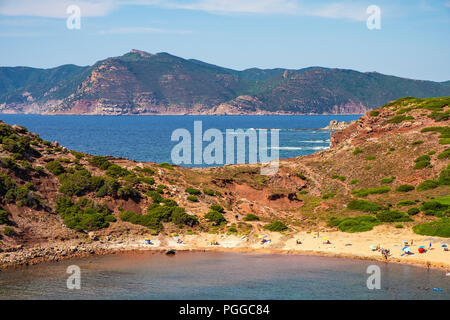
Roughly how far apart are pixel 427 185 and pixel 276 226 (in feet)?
75.4

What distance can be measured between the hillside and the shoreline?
38.5 inches

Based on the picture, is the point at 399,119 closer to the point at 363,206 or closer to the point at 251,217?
the point at 363,206

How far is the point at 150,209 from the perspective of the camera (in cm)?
5744

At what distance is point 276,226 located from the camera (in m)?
55.3

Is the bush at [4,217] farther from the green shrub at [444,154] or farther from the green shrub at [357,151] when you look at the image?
the green shrub at [444,154]

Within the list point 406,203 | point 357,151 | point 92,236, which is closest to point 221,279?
point 92,236

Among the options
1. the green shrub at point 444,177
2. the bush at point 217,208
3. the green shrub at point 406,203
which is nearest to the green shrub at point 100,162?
the bush at point 217,208

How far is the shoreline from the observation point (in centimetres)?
4525

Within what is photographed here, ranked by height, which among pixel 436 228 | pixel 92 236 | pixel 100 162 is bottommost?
pixel 92 236

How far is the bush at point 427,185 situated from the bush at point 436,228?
12223mm

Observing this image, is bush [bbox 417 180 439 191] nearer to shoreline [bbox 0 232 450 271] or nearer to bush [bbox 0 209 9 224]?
shoreline [bbox 0 232 450 271]
